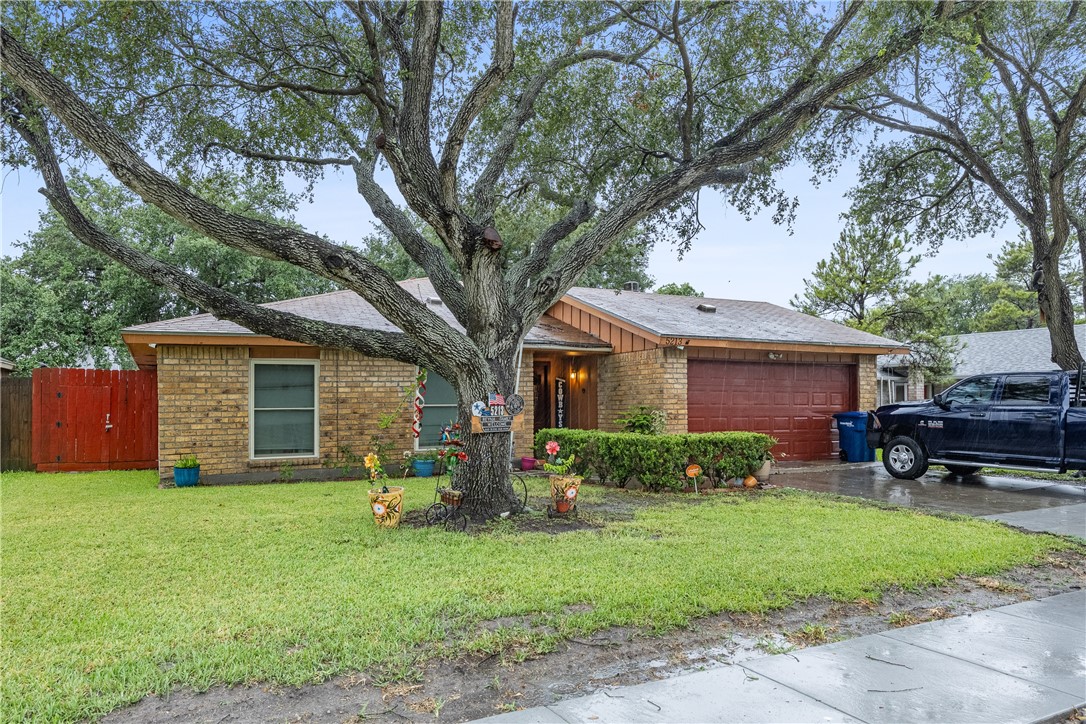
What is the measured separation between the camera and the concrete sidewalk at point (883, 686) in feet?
9.78

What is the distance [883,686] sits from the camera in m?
3.29

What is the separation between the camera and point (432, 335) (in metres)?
7.04

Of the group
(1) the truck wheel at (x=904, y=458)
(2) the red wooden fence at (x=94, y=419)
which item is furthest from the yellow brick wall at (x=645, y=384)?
(2) the red wooden fence at (x=94, y=419)

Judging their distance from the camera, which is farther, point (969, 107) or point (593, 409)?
point (593, 409)

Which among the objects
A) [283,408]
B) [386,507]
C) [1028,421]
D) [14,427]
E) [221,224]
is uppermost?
[221,224]

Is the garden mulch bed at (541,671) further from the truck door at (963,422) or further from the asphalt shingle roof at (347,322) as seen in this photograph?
the asphalt shingle roof at (347,322)

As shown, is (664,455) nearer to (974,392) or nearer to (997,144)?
(974,392)

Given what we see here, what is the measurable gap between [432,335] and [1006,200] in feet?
42.5

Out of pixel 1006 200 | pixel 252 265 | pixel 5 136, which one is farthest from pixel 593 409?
pixel 252 265

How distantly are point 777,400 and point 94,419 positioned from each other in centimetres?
1380

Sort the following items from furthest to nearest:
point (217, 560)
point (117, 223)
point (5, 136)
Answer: point (117, 223)
point (5, 136)
point (217, 560)

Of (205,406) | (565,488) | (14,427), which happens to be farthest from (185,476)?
(565,488)

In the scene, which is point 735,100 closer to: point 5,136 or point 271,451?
point 271,451

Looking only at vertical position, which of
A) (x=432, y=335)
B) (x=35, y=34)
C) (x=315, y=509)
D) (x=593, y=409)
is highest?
(x=35, y=34)
